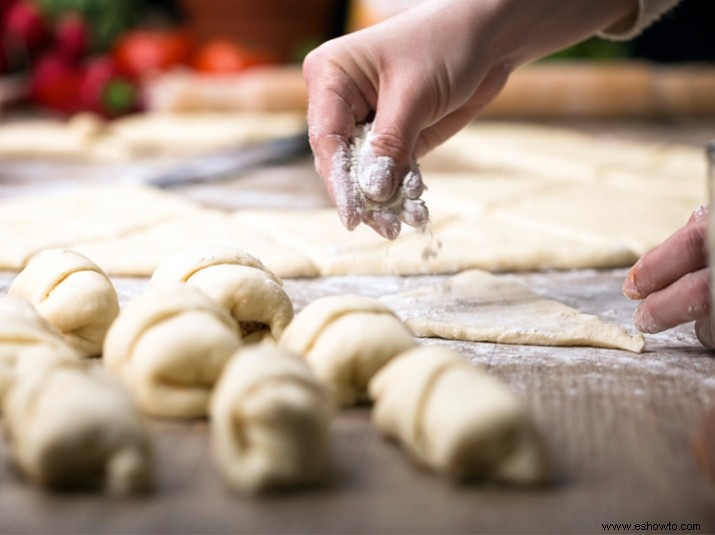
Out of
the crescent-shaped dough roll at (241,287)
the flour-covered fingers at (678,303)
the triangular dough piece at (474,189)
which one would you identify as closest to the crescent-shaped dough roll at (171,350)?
the crescent-shaped dough roll at (241,287)

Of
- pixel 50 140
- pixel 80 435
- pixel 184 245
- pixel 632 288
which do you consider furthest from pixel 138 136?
pixel 80 435

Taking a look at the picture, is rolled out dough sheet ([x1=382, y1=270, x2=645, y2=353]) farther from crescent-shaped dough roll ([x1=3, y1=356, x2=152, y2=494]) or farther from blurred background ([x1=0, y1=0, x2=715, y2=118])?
blurred background ([x1=0, y1=0, x2=715, y2=118])

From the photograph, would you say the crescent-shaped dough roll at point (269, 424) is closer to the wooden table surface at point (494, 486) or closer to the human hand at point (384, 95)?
the wooden table surface at point (494, 486)

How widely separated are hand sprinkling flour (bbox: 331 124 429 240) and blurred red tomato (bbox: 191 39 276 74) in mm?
3371

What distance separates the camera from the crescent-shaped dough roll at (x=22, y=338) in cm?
113

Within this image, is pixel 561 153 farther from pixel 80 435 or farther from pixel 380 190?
pixel 80 435

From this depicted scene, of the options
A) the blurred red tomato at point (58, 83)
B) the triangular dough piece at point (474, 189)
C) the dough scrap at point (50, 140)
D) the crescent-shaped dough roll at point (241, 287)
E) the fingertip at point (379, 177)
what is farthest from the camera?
the blurred red tomato at point (58, 83)

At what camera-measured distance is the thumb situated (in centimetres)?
163

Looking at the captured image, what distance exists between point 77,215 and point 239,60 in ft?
8.41

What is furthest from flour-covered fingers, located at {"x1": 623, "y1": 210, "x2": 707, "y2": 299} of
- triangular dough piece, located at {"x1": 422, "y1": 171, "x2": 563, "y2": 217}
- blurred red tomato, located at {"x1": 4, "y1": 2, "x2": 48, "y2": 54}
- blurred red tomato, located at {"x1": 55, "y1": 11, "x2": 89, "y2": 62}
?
blurred red tomato, located at {"x1": 4, "y1": 2, "x2": 48, "y2": 54}

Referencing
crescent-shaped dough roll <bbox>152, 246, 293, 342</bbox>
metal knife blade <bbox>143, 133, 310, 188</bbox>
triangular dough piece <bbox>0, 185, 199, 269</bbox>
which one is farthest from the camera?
metal knife blade <bbox>143, 133, 310, 188</bbox>

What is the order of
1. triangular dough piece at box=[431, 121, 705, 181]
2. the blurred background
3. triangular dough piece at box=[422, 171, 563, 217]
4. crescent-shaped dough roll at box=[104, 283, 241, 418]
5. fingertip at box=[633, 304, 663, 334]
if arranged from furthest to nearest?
the blurred background, triangular dough piece at box=[431, 121, 705, 181], triangular dough piece at box=[422, 171, 563, 217], fingertip at box=[633, 304, 663, 334], crescent-shaped dough roll at box=[104, 283, 241, 418]

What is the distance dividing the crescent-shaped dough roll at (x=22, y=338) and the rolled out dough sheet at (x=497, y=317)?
2.04 feet

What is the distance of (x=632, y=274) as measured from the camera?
1524 mm
